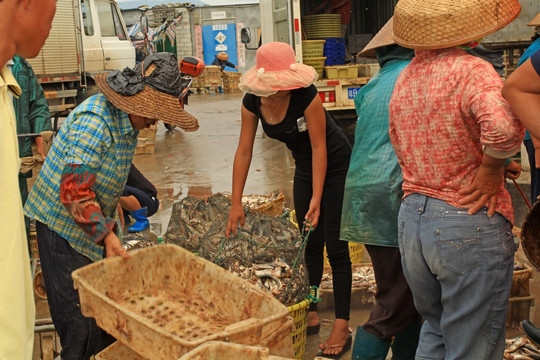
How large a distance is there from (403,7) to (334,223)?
1.89 m

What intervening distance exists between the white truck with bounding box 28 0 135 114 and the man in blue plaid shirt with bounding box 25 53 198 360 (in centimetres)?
1044

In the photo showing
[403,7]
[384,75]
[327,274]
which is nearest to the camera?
[403,7]

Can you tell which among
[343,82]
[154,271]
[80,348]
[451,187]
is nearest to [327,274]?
[154,271]

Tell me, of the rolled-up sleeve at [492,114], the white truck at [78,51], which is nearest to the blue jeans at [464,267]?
the rolled-up sleeve at [492,114]

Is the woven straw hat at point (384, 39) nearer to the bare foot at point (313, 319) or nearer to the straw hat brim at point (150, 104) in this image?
the straw hat brim at point (150, 104)

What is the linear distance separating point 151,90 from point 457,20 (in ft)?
5.32

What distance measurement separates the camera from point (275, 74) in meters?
4.07

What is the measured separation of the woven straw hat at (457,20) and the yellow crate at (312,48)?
7.49m

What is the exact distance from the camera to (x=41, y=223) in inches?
141

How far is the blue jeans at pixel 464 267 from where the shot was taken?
257 centimetres

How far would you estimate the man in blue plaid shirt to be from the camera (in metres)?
3.37

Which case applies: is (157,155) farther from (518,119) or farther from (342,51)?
(518,119)

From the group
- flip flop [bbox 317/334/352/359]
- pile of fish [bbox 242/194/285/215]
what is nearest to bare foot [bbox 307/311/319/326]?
flip flop [bbox 317/334/352/359]

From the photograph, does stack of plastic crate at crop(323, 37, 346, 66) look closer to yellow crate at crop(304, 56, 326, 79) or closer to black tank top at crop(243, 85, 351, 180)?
yellow crate at crop(304, 56, 326, 79)
